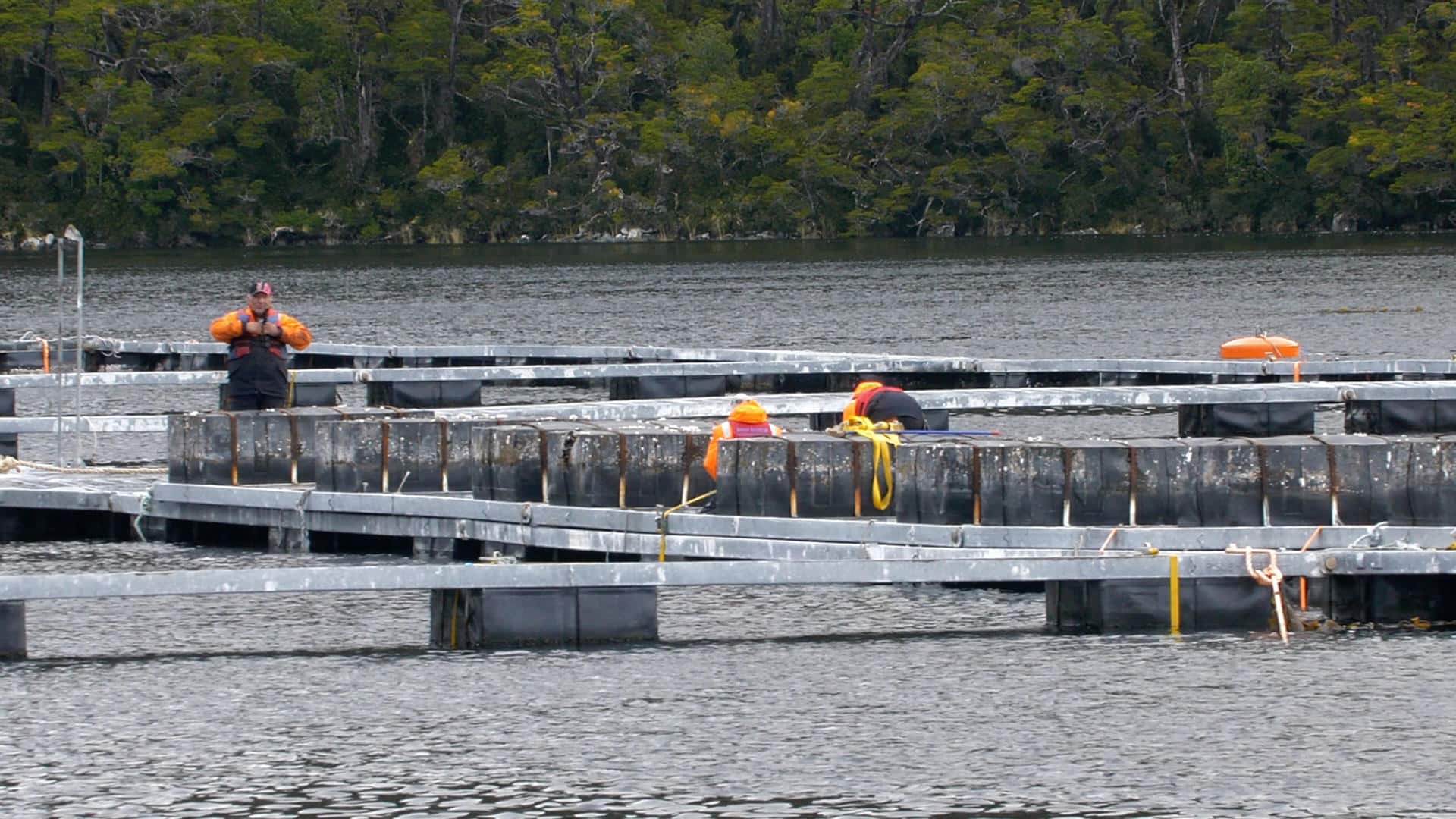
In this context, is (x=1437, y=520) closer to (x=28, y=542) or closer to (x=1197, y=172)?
(x=28, y=542)

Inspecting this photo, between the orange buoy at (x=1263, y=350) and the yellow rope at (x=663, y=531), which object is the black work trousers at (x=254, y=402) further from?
the orange buoy at (x=1263, y=350)

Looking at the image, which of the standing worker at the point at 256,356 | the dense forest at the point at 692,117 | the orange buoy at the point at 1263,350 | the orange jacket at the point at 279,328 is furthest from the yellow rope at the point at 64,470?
the dense forest at the point at 692,117

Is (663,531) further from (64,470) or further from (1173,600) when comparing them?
(64,470)

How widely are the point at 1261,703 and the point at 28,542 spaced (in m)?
12.2

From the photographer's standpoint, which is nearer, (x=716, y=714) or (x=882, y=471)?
(x=716, y=714)

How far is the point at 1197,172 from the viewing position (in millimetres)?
112625

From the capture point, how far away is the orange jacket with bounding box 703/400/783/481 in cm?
1892

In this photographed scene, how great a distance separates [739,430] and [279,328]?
516 cm

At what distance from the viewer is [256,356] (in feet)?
72.6

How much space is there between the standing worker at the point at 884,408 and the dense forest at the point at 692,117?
89609 mm

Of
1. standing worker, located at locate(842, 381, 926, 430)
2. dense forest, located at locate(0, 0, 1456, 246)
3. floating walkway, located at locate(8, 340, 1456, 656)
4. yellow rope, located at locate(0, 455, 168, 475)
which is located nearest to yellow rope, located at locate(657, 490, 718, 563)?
floating walkway, located at locate(8, 340, 1456, 656)

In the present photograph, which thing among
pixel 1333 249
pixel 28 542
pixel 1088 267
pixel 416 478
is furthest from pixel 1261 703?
pixel 1333 249

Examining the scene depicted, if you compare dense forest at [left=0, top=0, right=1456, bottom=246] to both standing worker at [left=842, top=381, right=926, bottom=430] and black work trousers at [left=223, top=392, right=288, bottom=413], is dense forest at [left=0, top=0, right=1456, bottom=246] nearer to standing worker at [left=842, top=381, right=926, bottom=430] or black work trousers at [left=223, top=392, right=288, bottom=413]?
black work trousers at [left=223, top=392, right=288, bottom=413]

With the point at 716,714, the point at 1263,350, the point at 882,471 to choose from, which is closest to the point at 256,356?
the point at 882,471
